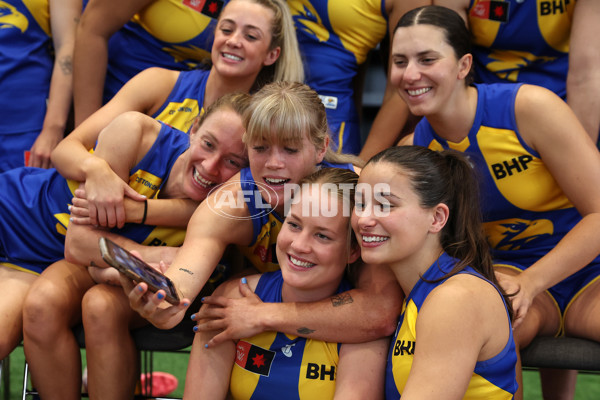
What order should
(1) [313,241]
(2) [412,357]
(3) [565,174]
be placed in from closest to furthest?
(2) [412,357] < (1) [313,241] < (3) [565,174]

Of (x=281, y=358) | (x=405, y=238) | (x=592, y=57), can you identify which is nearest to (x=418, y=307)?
(x=405, y=238)

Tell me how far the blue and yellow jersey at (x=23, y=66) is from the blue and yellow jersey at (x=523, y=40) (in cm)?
162

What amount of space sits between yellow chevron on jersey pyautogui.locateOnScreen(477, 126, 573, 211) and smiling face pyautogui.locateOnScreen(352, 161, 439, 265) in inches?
19.5

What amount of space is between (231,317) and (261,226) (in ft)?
1.02

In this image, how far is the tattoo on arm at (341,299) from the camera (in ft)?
6.18

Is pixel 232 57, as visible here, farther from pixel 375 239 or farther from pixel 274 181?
pixel 375 239

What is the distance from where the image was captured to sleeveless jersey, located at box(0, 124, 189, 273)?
2240mm

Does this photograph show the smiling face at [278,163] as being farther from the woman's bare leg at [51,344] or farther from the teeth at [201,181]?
the woman's bare leg at [51,344]

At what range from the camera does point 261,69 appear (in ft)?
8.60

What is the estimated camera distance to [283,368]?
1.88 metres

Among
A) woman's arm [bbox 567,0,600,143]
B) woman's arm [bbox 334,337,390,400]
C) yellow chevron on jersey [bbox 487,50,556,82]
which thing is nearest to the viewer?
woman's arm [bbox 334,337,390,400]

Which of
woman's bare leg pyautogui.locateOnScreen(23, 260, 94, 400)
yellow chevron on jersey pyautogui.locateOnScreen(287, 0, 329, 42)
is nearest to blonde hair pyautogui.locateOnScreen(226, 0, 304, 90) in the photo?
yellow chevron on jersey pyautogui.locateOnScreen(287, 0, 329, 42)

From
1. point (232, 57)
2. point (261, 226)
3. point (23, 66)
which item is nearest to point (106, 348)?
point (261, 226)

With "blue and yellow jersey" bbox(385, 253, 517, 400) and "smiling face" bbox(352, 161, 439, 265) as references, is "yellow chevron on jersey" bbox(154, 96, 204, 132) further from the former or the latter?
"blue and yellow jersey" bbox(385, 253, 517, 400)
